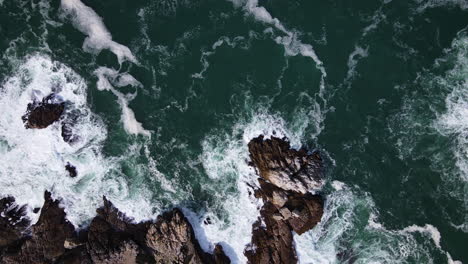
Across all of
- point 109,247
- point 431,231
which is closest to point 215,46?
point 109,247

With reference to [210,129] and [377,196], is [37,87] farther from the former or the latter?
[377,196]

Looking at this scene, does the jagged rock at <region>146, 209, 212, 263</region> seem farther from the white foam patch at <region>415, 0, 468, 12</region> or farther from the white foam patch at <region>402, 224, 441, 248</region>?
the white foam patch at <region>415, 0, 468, 12</region>

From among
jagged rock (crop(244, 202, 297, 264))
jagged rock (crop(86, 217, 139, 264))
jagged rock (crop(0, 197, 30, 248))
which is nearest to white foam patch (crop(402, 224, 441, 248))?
jagged rock (crop(244, 202, 297, 264))

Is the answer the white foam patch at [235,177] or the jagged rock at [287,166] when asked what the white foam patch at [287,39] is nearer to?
the white foam patch at [235,177]

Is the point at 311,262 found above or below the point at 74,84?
below

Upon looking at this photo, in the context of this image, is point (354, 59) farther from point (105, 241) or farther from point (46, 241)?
point (46, 241)

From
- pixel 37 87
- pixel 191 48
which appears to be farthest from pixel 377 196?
pixel 37 87
